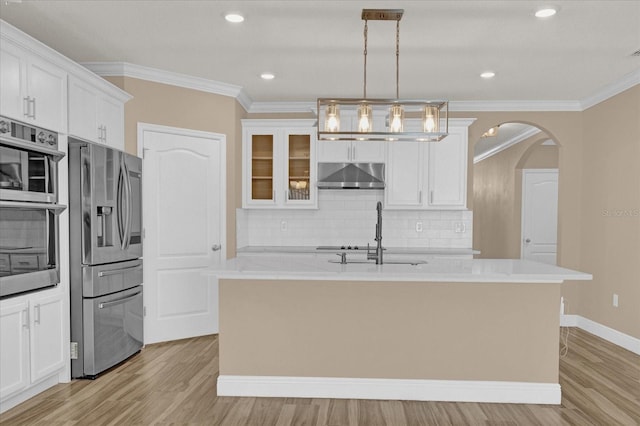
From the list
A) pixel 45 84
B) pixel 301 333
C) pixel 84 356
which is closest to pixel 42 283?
pixel 84 356

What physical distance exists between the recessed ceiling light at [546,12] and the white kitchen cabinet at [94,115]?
11.3ft

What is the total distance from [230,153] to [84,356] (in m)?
2.51

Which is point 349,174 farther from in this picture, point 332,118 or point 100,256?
point 100,256

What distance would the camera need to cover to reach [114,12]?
10.9 feet

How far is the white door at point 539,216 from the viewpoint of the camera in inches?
318

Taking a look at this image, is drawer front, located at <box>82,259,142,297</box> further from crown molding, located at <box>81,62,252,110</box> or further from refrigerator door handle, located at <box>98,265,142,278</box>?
crown molding, located at <box>81,62,252,110</box>

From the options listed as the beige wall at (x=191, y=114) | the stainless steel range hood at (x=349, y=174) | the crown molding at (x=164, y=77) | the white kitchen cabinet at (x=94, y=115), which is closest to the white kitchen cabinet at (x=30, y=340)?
the white kitchen cabinet at (x=94, y=115)

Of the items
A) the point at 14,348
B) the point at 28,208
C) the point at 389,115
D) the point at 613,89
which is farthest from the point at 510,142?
the point at 14,348

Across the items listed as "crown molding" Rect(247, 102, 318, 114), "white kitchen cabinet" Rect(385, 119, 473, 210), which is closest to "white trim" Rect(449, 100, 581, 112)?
"white kitchen cabinet" Rect(385, 119, 473, 210)

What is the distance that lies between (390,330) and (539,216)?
19.3 feet

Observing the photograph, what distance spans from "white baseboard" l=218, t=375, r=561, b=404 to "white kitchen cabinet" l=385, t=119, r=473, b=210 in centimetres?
270

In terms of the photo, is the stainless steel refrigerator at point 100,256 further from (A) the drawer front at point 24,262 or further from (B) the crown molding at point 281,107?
(B) the crown molding at point 281,107

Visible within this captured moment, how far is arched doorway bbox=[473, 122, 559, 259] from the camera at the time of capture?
25.5 ft

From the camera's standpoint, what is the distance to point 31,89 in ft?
10.3
